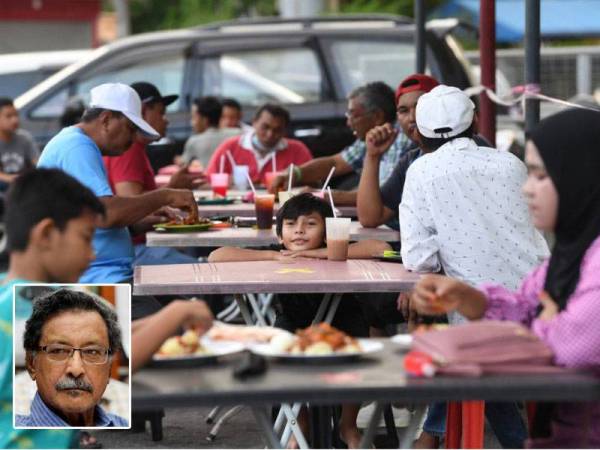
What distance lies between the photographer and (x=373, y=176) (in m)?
6.75

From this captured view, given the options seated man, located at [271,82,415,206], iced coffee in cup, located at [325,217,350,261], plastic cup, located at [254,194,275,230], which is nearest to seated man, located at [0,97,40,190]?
seated man, located at [271,82,415,206]

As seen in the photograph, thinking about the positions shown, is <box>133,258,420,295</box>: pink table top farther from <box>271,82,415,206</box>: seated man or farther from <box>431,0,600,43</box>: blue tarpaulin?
<box>431,0,600,43</box>: blue tarpaulin

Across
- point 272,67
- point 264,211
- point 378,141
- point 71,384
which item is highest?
point 272,67

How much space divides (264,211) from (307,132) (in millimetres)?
5457

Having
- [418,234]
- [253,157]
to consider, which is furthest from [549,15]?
[418,234]

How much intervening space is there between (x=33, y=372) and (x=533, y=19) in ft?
13.2

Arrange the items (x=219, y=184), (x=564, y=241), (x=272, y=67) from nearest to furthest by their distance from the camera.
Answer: (x=564, y=241) < (x=219, y=184) < (x=272, y=67)

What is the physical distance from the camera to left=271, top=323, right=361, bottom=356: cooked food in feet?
12.3

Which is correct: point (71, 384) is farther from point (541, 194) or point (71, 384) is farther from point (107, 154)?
point (107, 154)

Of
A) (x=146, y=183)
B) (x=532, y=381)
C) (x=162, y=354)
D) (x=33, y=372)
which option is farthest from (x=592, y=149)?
(x=146, y=183)

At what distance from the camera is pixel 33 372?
3766 millimetres

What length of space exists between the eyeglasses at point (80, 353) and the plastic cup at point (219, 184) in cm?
485

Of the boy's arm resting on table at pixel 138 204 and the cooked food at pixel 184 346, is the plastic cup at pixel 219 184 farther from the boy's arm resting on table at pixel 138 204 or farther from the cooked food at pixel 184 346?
the cooked food at pixel 184 346

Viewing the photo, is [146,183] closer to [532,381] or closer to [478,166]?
[478,166]
